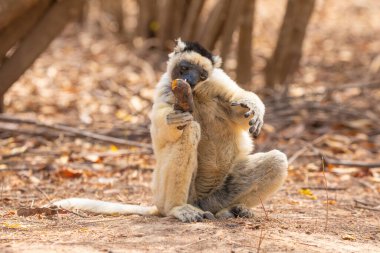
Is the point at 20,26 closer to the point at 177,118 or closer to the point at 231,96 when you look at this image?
the point at 231,96

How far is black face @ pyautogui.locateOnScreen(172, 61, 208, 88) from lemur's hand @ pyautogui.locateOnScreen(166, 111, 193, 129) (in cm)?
42

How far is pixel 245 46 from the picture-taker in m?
10.3

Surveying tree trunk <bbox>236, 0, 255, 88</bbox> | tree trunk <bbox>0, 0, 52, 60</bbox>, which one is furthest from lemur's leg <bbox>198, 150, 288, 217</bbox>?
tree trunk <bbox>236, 0, 255, 88</bbox>

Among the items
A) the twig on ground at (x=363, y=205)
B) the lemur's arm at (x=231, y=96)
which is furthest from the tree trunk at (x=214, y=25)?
the lemur's arm at (x=231, y=96)

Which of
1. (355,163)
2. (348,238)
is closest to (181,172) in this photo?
(348,238)

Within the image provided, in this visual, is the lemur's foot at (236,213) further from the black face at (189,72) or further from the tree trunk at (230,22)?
the tree trunk at (230,22)

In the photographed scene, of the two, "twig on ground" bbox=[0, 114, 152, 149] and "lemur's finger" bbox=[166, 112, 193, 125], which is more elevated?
"twig on ground" bbox=[0, 114, 152, 149]

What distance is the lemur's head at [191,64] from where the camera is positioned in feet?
17.8

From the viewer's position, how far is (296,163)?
26.8 ft

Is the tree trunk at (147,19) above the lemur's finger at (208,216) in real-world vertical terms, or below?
above

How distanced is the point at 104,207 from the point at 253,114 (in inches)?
56.6

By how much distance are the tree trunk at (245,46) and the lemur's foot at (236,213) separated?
5.11 m

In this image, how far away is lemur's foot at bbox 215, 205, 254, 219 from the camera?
538cm

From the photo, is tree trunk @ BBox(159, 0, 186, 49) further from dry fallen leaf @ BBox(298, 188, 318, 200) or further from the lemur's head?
the lemur's head
